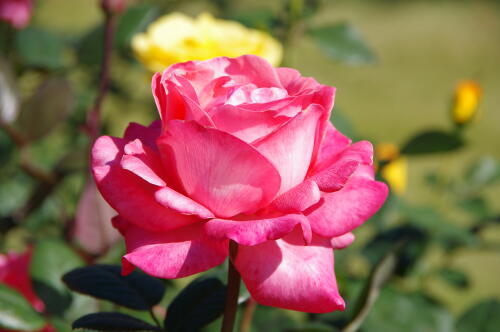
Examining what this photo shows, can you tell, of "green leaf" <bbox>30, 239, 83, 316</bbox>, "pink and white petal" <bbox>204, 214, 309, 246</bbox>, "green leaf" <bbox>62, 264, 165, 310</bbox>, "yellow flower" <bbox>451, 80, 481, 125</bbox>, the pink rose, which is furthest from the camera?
"yellow flower" <bbox>451, 80, 481, 125</bbox>

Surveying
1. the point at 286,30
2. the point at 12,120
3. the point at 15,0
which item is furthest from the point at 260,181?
the point at 15,0

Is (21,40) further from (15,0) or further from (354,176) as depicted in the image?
(354,176)

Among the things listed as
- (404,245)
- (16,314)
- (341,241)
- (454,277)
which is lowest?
(454,277)

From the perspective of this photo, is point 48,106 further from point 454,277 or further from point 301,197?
point 454,277

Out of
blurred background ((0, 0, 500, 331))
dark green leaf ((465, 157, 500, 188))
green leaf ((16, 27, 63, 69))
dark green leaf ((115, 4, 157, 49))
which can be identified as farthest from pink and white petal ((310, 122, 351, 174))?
dark green leaf ((465, 157, 500, 188))

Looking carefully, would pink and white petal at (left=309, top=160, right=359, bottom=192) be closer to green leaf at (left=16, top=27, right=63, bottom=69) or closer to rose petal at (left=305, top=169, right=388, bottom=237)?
rose petal at (left=305, top=169, right=388, bottom=237)

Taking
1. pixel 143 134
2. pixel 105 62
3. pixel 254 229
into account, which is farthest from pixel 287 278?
pixel 105 62
